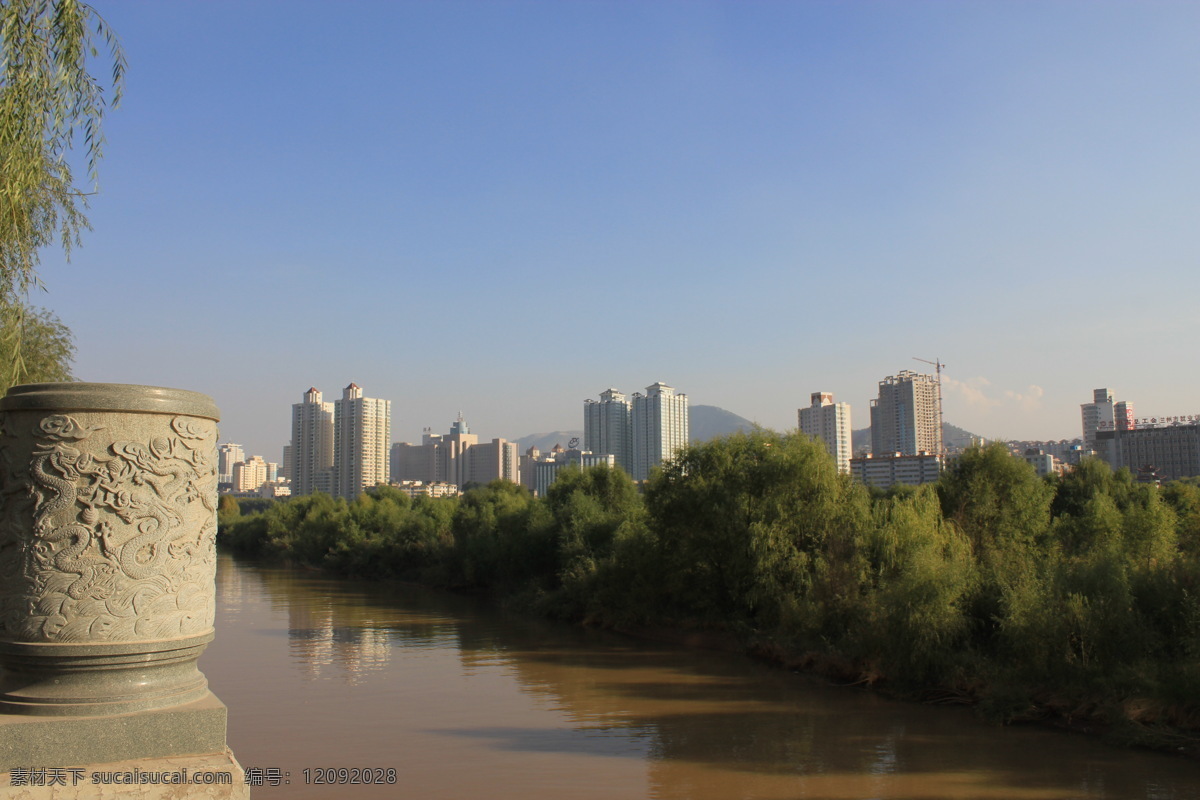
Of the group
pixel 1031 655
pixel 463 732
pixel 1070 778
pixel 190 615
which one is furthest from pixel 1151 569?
pixel 190 615

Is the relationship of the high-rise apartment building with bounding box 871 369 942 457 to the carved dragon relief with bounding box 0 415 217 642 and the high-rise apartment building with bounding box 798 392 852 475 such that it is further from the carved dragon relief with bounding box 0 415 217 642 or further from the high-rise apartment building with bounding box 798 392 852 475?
the carved dragon relief with bounding box 0 415 217 642

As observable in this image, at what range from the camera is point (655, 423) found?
8506 cm

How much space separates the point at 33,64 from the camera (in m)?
3.82

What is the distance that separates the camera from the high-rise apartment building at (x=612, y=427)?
89556mm

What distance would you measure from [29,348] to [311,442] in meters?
87.2

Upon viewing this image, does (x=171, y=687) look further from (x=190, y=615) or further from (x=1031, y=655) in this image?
(x=1031, y=655)

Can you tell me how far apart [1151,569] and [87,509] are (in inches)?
566

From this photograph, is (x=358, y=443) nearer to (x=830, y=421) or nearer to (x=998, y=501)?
(x=830, y=421)

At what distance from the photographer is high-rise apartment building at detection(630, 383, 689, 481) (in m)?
84.6

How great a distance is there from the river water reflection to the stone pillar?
743 centimetres

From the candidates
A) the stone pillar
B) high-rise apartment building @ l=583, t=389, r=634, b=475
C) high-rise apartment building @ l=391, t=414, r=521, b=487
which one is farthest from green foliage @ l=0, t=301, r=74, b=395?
high-rise apartment building @ l=391, t=414, r=521, b=487

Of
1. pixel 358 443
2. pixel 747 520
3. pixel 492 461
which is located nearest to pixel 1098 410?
pixel 492 461

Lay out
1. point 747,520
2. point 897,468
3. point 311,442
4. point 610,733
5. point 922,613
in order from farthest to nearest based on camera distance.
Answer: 1. point 311,442
2. point 897,468
3. point 747,520
4. point 922,613
5. point 610,733

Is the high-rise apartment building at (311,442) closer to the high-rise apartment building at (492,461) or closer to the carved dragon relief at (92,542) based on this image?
the high-rise apartment building at (492,461)
